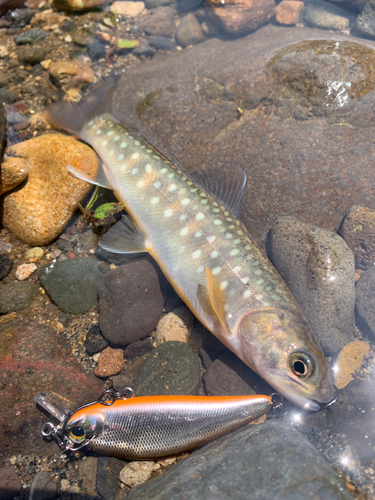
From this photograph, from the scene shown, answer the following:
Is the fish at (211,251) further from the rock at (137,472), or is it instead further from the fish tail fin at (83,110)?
the rock at (137,472)

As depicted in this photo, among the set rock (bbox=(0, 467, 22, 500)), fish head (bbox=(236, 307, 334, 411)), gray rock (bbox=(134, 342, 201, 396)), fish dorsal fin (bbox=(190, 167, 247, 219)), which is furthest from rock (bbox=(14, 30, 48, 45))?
rock (bbox=(0, 467, 22, 500))

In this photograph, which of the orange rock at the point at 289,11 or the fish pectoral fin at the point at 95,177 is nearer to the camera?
the fish pectoral fin at the point at 95,177

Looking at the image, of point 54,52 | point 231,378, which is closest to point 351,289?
point 231,378

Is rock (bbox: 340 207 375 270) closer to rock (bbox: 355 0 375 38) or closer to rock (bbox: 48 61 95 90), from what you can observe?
rock (bbox: 355 0 375 38)

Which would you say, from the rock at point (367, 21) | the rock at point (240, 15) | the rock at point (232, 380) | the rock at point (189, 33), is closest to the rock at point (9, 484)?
the rock at point (232, 380)

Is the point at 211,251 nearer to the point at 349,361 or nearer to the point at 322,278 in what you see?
the point at 322,278
